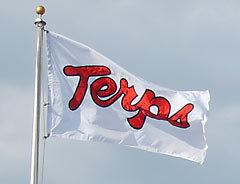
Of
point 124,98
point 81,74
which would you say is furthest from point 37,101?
point 124,98

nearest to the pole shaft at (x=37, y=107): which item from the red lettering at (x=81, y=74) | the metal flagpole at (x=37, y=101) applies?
the metal flagpole at (x=37, y=101)

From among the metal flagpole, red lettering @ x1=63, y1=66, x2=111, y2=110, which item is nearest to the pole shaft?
the metal flagpole

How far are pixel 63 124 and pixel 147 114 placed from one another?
9.58 feet

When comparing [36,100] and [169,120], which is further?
[169,120]

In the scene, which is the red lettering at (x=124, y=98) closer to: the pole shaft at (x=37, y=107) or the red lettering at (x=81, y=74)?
the red lettering at (x=81, y=74)

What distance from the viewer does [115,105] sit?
2345 cm

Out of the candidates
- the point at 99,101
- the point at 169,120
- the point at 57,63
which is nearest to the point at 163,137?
the point at 169,120

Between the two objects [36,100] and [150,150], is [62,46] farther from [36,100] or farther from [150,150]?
[150,150]

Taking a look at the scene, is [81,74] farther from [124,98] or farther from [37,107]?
[37,107]

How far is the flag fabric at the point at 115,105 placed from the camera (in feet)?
74.4

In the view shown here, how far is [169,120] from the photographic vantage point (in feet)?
78.4

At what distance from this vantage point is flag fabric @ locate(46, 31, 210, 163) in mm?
22688

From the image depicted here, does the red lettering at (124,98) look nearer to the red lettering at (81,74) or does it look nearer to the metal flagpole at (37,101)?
the red lettering at (81,74)

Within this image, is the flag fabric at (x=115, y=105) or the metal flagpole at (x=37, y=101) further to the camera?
the flag fabric at (x=115, y=105)
